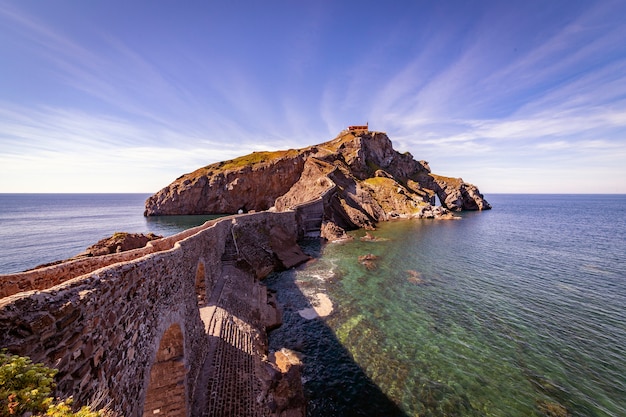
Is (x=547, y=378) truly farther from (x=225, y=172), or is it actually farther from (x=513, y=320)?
(x=225, y=172)

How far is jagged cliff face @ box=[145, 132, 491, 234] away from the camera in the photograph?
258 feet

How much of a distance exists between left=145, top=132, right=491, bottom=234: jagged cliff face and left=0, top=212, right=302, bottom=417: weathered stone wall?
47462 millimetres

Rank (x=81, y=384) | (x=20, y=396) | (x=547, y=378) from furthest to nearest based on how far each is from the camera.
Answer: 1. (x=547, y=378)
2. (x=81, y=384)
3. (x=20, y=396)

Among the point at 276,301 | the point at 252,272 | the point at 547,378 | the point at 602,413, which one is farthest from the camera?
the point at 252,272

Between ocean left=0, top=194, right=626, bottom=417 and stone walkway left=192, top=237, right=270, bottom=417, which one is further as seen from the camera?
ocean left=0, top=194, right=626, bottom=417

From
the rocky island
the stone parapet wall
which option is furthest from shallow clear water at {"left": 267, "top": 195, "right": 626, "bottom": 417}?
the stone parapet wall

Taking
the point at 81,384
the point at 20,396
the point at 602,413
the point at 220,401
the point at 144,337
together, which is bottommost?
the point at 602,413

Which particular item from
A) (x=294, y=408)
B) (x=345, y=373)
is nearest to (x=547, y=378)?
(x=345, y=373)

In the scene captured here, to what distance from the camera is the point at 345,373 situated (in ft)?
55.6

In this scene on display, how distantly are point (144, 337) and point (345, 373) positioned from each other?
42.2 feet

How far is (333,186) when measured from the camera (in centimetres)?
7538

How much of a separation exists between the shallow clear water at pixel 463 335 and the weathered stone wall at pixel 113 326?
28.9 feet

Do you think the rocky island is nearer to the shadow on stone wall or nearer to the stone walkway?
the stone walkway

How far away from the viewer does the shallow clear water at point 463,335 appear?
1492 cm
